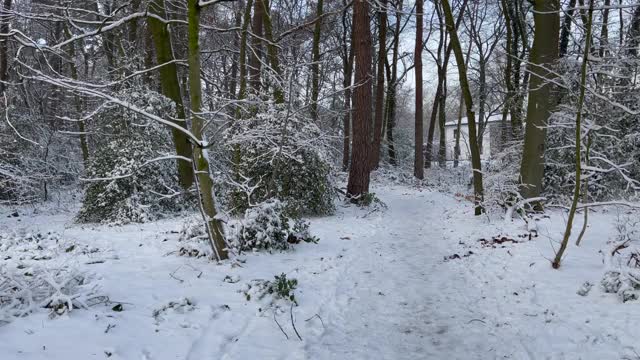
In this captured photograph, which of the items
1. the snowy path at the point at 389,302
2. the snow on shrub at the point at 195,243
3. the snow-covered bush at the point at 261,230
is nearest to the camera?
the snowy path at the point at 389,302

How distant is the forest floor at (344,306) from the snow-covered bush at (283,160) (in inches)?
82.6

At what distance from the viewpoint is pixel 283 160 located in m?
8.96

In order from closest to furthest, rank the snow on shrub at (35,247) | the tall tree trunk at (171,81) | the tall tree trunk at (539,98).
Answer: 1. the snow on shrub at (35,247)
2. the tall tree trunk at (539,98)
3. the tall tree trunk at (171,81)

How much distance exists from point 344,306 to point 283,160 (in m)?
4.86

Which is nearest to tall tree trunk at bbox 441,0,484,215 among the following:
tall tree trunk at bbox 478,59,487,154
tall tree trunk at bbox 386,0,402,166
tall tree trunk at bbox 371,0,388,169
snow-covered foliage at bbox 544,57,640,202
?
snow-covered foliage at bbox 544,57,640,202

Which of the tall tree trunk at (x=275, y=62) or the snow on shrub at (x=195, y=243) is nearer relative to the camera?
the snow on shrub at (x=195, y=243)

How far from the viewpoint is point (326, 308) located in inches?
174

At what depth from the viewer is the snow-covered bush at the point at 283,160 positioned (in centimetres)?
877

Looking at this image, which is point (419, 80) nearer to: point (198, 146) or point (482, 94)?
point (482, 94)

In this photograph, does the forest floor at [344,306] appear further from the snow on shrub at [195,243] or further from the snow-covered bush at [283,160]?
the snow-covered bush at [283,160]

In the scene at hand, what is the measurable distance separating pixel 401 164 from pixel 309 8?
11.1m

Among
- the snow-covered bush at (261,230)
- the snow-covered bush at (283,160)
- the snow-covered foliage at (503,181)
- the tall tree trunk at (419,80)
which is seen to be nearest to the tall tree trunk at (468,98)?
the snow-covered foliage at (503,181)

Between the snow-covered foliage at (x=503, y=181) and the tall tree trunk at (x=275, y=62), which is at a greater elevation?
the tall tree trunk at (x=275, y=62)

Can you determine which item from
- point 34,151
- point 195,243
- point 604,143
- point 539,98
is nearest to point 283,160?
point 195,243
